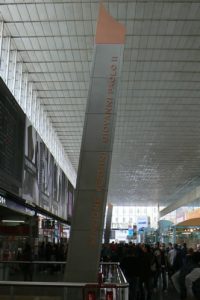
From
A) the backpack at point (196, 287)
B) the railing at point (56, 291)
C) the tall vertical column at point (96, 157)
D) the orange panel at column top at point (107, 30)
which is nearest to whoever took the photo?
the railing at point (56, 291)

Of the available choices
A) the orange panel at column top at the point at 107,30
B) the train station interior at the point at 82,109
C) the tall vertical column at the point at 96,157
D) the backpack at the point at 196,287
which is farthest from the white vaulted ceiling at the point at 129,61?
the backpack at the point at 196,287

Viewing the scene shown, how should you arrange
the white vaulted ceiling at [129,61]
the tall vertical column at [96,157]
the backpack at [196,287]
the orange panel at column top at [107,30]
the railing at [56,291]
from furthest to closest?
the white vaulted ceiling at [129,61], the backpack at [196,287], the orange panel at column top at [107,30], the tall vertical column at [96,157], the railing at [56,291]

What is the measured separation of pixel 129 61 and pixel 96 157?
34.3 ft

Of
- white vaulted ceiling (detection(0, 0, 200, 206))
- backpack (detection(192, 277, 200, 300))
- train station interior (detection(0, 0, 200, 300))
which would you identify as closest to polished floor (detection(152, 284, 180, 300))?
train station interior (detection(0, 0, 200, 300))

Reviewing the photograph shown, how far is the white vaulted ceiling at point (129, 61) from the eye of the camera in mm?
14016

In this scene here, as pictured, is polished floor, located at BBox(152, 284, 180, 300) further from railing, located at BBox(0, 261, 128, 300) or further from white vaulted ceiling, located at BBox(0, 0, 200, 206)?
white vaulted ceiling, located at BBox(0, 0, 200, 206)

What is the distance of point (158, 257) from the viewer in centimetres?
1828

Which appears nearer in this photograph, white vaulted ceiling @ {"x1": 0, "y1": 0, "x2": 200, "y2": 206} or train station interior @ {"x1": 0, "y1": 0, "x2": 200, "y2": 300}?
train station interior @ {"x1": 0, "y1": 0, "x2": 200, "y2": 300}

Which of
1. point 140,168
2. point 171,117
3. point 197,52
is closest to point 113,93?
point 197,52

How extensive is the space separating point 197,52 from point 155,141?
1481 centimetres

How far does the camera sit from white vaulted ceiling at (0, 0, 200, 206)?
1402cm

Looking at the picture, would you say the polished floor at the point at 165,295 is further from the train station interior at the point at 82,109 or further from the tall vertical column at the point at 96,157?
the tall vertical column at the point at 96,157

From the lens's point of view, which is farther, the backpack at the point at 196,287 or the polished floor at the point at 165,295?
the polished floor at the point at 165,295

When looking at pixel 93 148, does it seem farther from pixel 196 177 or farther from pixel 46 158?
pixel 196 177
